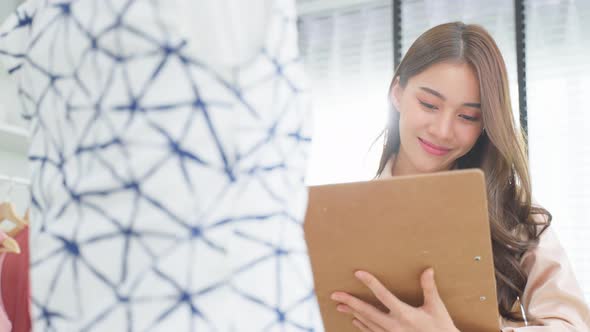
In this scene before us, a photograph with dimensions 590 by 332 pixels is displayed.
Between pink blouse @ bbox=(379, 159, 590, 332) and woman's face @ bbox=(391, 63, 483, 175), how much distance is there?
0.28 m

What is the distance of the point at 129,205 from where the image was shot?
312mm

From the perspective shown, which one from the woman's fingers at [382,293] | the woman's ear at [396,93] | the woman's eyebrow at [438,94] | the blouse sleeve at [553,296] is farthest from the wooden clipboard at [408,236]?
the woman's ear at [396,93]

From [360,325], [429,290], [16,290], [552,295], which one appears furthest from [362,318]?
[16,290]

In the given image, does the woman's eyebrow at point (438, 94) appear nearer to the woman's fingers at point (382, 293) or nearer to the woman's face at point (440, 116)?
the woman's face at point (440, 116)

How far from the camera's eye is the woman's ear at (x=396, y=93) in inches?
54.8

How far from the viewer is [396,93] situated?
141cm

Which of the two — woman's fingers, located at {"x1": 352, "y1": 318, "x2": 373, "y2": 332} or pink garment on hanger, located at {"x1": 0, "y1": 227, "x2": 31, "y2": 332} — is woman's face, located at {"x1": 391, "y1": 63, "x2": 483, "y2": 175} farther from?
pink garment on hanger, located at {"x1": 0, "y1": 227, "x2": 31, "y2": 332}

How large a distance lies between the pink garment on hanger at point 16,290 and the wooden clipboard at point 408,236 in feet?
1.22

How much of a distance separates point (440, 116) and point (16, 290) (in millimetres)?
877

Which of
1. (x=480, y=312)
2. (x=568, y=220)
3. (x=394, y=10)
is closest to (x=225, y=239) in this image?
(x=480, y=312)

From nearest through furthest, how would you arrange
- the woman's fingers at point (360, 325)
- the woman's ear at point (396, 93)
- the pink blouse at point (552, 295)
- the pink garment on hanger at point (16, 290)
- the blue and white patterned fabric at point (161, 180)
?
the blue and white patterned fabric at point (161, 180)
the pink garment on hanger at point (16, 290)
the woman's fingers at point (360, 325)
the pink blouse at point (552, 295)
the woman's ear at point (396, 93)

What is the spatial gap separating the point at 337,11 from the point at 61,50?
292 cm

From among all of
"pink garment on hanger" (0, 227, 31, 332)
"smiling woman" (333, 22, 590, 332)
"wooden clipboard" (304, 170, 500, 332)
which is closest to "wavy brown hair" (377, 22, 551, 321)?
"smiling woman" (333, 22, 590, 332)

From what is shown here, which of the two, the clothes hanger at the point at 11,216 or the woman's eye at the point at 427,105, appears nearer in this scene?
the clothes hanger at the point at 11,216
